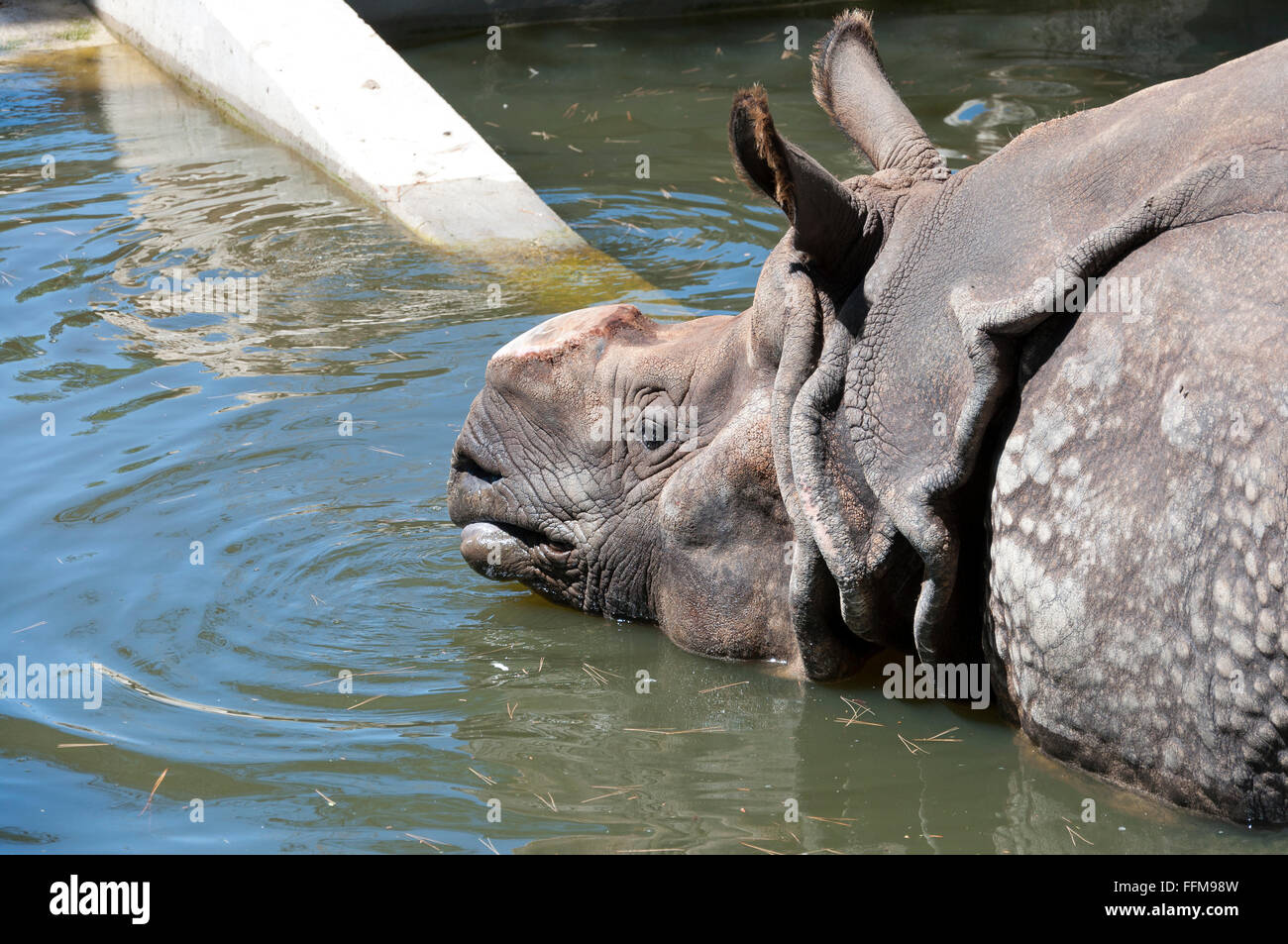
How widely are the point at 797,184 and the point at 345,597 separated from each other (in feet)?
7.10

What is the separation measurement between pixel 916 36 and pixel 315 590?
34.9 ft

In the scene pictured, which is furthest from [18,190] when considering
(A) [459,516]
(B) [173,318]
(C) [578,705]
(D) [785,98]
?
(C) [578,705]

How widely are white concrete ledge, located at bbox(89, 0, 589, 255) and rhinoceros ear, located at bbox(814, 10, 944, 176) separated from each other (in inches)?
162

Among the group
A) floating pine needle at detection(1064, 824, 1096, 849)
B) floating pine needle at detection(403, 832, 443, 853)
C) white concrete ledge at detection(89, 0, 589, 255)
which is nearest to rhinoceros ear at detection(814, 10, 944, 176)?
floating pine needle at detection(1064, 824, 1096, 849)

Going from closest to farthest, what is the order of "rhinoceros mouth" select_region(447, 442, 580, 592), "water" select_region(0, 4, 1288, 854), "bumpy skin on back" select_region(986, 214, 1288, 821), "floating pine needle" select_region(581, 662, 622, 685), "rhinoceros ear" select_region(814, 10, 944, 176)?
"bumpy skin on back" select_region(986, 214, 1288, 821) < "water" select_region(0, 4, 1288, 854) < "rhinoceros ear" select_region(814, 10, 944, 176) < "floating pine needle" select_region(581, 662, 622, 685) < "rhinoceros mouth" select_region(447, 442, 580, 592)

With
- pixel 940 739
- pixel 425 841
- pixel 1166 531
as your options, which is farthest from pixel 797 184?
pixel 425 841

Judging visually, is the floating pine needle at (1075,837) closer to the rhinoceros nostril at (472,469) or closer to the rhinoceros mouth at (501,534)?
the rhinoceros mouth at (501,534)

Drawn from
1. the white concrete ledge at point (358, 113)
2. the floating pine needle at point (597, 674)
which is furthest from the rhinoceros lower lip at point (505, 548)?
the white concrete ledge at point (358, 113)

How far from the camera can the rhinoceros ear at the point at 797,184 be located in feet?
10.7

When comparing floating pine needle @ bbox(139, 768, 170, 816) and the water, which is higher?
the water

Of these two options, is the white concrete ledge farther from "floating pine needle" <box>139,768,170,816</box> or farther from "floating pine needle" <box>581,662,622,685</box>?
"floating pine needle" <box>139,768,170,816</box>

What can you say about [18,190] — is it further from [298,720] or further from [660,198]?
[298,720]

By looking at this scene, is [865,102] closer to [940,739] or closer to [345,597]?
[940,739]

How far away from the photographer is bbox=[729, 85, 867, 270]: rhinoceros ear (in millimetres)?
3270
